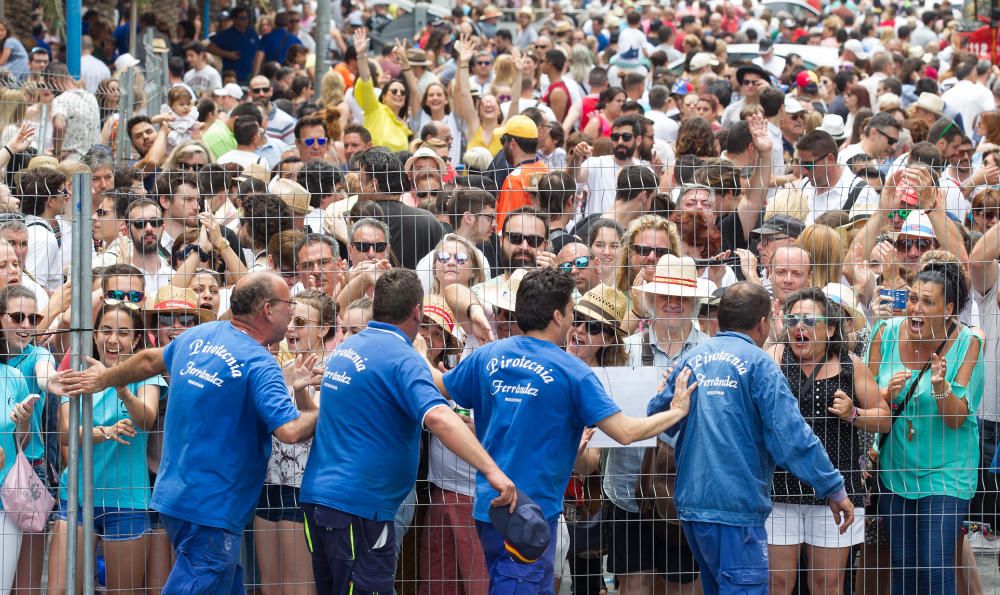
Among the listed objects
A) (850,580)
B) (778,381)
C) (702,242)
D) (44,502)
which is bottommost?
(850,580)

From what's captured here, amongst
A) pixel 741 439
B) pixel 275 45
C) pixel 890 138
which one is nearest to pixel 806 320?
pixel 741 439

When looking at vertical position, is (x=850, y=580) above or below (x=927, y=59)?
below

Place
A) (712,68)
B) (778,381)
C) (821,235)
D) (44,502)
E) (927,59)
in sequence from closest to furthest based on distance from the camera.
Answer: (778,381), (44,502), (821,235), (712,68), (927,59)

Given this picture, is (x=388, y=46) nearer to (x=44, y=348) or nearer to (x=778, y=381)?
(x=44, y=348)

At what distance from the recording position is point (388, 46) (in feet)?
59.5

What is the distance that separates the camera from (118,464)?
6.42 m

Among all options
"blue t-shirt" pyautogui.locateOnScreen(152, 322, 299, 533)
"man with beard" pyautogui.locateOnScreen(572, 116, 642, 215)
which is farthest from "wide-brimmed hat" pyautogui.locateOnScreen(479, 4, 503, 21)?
"blue t-shirt" pyautogui.locateOnScreen(152, 322, 299, 533)

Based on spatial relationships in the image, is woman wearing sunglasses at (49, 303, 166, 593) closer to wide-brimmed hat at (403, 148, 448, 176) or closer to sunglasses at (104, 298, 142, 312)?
sunglasses at (104, 298, 142, 312)

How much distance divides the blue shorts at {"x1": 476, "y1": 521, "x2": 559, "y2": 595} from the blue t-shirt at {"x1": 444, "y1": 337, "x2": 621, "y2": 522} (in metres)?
0.08

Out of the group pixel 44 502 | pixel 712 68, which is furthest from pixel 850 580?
pixel 712 68

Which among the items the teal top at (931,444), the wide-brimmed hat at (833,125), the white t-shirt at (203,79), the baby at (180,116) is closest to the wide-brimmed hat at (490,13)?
the white t-shirt at (203,79)

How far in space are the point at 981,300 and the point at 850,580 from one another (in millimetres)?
1595

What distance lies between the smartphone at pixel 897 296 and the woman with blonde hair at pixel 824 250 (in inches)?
10.5

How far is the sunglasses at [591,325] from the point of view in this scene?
647cm
